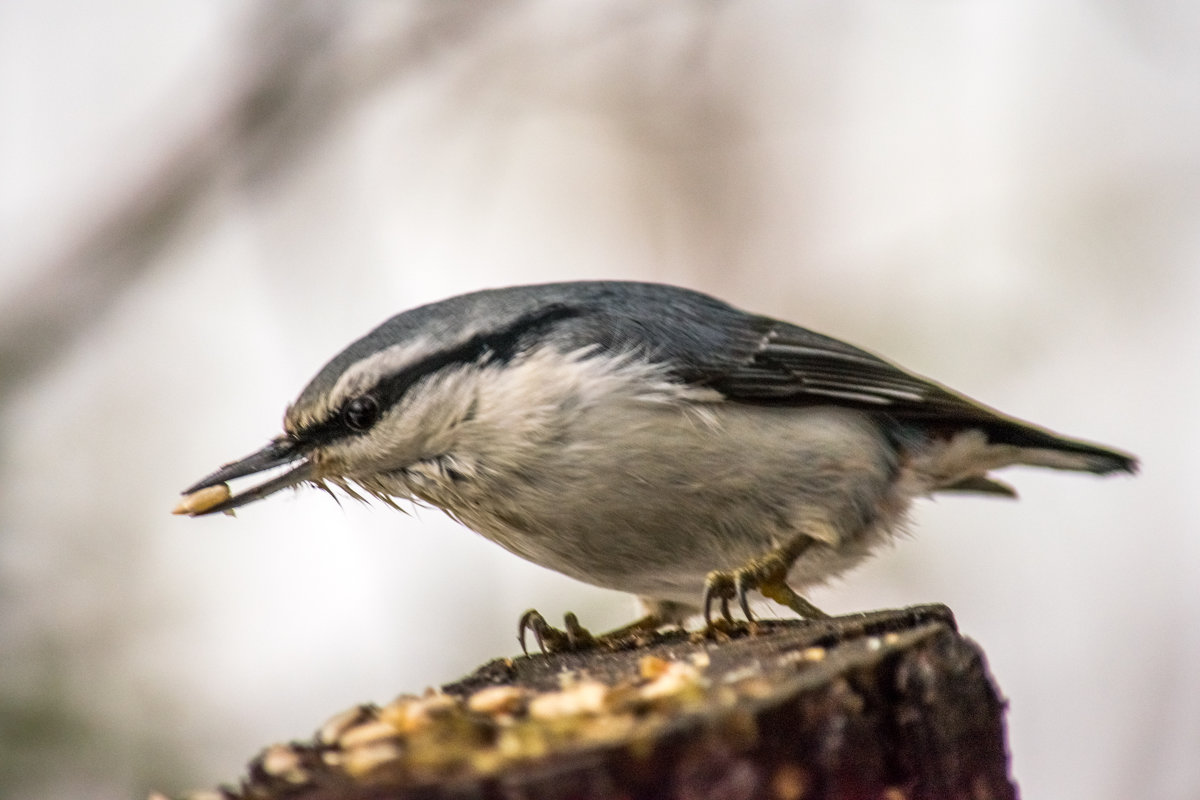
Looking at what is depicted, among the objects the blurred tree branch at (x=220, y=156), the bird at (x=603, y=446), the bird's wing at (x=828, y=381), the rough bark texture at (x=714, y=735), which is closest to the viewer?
the rough bark texture at (x=714, y=735)

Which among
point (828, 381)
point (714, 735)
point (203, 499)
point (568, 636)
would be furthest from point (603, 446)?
point (714, 735)

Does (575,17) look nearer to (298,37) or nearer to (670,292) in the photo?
(298,37)

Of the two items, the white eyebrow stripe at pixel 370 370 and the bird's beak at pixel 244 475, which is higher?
the white eyebrow stripe at pixel 370 370

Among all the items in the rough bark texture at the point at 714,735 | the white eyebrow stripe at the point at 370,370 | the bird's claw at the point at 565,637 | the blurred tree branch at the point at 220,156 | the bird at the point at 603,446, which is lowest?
the rough bark texture at the point at 714,735

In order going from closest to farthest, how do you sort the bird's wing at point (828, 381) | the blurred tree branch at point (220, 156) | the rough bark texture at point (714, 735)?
1. the rough bark texture at point (714, 735)
2. the bird's wing at point (828, 381)
3. the blurred tree branch at point (220, 156)

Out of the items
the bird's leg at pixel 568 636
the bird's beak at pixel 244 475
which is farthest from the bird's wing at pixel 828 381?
the bird's beak at pixel 244 475

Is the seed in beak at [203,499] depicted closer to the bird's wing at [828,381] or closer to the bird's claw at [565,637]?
the bird's claw at [565,637]

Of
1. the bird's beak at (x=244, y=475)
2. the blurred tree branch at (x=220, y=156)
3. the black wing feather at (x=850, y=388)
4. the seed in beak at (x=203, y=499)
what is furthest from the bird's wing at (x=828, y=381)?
the blurred tree branch at (x=220, y=156)

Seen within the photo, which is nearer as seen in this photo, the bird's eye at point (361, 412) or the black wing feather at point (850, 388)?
the bird's eye at point (361, 412)
